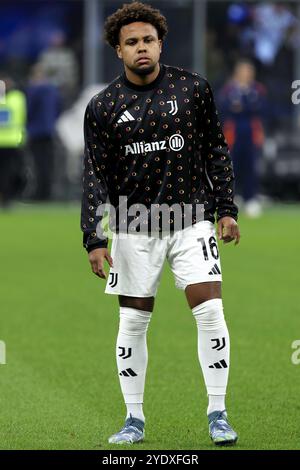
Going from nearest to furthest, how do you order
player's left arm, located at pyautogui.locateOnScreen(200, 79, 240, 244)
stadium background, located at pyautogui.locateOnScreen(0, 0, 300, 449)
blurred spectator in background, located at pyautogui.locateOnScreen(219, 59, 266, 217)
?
player's left arm, located at pyautogui.locateOnScreen(200, 79, 240, 244) < stadium background, located at pyautogui.locateOnScreen(0, 0, 300, 449) < blurred spectator in background, located at pyautogui.locateOnScreen(219, 59, 266, 217)

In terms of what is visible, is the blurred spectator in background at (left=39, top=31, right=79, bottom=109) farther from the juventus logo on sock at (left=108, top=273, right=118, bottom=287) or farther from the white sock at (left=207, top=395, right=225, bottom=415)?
the white sock at (left=207, top=395, right=225, bottom=415)

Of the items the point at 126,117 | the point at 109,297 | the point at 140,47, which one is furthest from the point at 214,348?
the point at 109,297

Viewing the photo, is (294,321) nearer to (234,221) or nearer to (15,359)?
(15,359)

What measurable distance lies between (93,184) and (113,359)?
10.0ft

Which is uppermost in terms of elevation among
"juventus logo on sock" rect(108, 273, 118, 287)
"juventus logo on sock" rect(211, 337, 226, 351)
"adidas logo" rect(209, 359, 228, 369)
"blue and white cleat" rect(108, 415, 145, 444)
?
"juventus logo on sock" rect(108, 273, 118, 287)

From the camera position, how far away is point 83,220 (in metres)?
7.10

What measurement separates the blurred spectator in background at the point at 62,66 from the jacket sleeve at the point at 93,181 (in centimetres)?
2349

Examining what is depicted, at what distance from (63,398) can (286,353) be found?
7.06ft

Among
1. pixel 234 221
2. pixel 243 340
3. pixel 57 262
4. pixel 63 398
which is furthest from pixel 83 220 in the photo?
pixel 57 262

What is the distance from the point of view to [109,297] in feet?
44.0

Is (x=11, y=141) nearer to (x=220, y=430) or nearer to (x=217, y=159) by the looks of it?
(x=217, y=159)

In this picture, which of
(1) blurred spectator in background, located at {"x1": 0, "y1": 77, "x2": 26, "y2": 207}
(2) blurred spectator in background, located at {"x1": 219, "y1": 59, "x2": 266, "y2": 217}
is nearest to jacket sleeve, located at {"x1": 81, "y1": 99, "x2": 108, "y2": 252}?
(2) blurred spectator in background, located at {"x1": 219, "y1": 59, "x2": 266, "y2": 217}

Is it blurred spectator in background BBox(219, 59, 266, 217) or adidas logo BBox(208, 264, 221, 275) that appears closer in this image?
adidas logo BBox(208, 264, 221, 275)

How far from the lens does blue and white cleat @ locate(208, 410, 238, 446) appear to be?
6.84 meters
